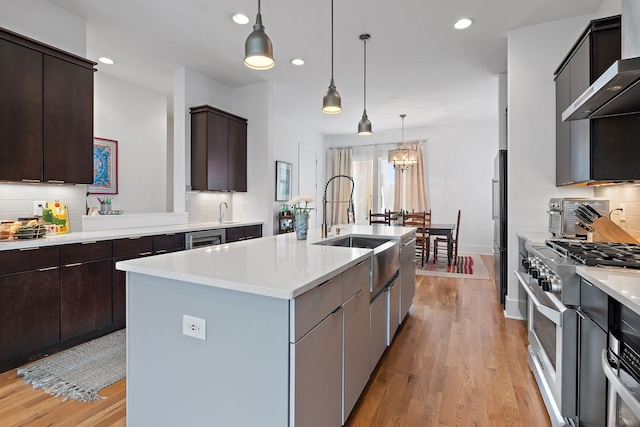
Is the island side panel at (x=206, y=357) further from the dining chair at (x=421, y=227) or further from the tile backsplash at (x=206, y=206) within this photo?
the dining chair at (x=421, y=227)

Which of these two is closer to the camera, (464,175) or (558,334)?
(558,334)

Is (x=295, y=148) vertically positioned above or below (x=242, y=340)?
above

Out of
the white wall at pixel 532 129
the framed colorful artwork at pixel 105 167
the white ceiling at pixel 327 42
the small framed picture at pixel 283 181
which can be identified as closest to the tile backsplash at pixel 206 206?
the framed colorful artwork at pixel 105 167

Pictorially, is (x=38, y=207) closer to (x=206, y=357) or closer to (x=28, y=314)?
(x=28, y=314)

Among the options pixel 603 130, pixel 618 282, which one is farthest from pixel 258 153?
pixel 618 282

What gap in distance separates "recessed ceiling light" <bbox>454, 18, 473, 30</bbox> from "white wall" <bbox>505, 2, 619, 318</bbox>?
50 cm

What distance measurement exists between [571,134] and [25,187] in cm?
466

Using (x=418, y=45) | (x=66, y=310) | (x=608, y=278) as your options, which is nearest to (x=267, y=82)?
(x=418, y=45)

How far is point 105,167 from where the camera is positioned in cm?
442

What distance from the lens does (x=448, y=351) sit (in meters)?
2.61

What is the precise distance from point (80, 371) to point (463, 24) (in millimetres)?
4483

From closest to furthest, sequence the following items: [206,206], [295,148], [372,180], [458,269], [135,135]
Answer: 1. [206,206]
2. [135,135]
3. [458,269]
4. [295,148]
5. [372,180]

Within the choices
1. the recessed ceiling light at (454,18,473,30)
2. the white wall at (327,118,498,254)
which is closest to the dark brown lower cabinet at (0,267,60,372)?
the recessed ceiling light at (454,18,473,30)

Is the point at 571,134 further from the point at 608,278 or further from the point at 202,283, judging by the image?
the point at 202,283
